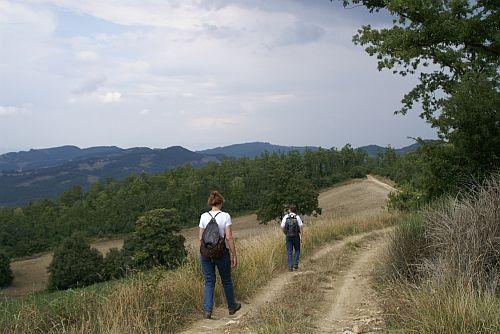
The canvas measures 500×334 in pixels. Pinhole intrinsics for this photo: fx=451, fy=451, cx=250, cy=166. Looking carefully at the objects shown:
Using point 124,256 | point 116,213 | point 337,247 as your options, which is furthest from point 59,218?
point 337,247

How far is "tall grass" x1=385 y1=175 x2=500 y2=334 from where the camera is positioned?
4480 millimetres

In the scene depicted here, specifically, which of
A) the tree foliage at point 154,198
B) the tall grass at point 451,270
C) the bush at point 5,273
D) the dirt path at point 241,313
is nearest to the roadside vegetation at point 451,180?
the tall grass at point 451,270

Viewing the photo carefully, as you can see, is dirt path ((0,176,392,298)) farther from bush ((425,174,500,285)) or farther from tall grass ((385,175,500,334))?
bush ((425,174,500,285))

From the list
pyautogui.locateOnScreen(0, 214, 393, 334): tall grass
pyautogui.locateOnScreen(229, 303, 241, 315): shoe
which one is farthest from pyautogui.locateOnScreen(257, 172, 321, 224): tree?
pyautogui.locateOnScreen(229, 303, 241, 315): shoe

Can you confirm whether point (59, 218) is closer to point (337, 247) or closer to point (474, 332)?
point (337, 247)

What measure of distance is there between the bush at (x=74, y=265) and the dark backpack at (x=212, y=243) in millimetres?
50217

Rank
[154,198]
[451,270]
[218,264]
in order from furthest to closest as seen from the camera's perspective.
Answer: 1. [154,198]
2. [218,264]
3. [451,270]

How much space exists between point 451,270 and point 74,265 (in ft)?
182

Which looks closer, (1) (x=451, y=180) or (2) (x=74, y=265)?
(1) (x=451, y=180)

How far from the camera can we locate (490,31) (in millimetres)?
9984

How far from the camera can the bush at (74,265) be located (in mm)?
53594

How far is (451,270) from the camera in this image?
5.71 metres

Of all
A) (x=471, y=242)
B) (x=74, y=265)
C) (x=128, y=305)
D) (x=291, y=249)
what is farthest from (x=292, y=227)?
(x=74, y=265)

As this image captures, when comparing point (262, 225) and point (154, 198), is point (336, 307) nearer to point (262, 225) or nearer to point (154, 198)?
point (262, 225)
